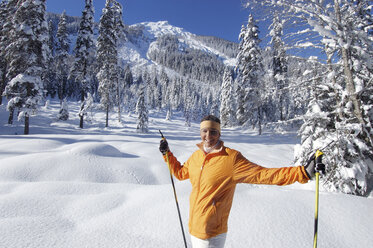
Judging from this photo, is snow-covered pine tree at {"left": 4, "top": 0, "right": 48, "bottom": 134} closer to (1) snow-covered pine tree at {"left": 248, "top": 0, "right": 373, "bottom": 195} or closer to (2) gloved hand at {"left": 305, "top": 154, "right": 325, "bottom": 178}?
(1) snow-covered pine tree at {"left": 248, "top": 0, "right": 373, "bottom": 195}

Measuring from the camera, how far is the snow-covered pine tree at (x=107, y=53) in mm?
26938

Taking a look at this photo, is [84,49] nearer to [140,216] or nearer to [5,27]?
[5,27]

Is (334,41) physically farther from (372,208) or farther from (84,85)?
(84,85)

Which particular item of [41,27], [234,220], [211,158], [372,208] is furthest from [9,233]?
[41,27]

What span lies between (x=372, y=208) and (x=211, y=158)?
4.48m

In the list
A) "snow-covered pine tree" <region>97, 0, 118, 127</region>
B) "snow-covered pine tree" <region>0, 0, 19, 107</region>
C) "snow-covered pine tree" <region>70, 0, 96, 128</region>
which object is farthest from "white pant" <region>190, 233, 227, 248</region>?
"snow-covered pine tree" <region>97, 0, 118, 127</region>

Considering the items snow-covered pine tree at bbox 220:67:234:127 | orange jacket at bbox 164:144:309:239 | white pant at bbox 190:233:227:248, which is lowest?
white pant at bbox 190:233:227:248

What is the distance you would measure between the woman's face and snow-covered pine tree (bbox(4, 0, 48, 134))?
66.8ft

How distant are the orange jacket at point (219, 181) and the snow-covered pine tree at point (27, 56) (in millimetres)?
20546

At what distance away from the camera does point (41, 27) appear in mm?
17766

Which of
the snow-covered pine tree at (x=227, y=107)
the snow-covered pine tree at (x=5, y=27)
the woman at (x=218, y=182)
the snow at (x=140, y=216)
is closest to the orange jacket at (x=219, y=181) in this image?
the woman at (x=218, y=182)

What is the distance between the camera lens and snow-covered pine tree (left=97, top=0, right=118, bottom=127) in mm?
26938

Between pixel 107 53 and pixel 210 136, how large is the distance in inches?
1137

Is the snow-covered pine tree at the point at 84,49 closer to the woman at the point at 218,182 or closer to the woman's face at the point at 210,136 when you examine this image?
the woman's face at the point at 210,136
